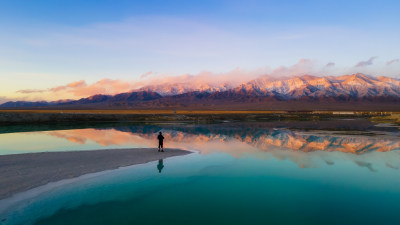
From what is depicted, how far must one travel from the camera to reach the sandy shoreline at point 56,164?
40.6ft

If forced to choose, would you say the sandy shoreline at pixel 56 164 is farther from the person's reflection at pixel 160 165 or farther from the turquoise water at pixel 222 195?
the turquoise water at pixel 222 195

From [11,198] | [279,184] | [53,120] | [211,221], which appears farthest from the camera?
[53,120]

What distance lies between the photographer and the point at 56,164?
52.4 ft

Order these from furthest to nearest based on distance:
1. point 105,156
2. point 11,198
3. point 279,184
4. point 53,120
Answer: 1. point 53,120
2. point 105,156
3. point 279,184
4. point 11,198

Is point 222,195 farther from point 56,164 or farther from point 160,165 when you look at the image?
point 56,164

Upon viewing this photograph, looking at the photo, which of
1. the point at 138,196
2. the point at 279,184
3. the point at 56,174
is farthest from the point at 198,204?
the point at 56,174

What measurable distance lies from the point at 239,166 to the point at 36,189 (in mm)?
11248

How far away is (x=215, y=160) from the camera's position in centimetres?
1902

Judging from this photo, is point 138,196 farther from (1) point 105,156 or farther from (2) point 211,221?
(1) point 105,156

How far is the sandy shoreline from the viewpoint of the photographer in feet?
40.6

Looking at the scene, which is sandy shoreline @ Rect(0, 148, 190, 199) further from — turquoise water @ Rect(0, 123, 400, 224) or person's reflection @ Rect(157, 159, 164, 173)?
turquoise water @ Rect(0, 123, 400, 224)

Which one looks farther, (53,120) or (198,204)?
(53,120)

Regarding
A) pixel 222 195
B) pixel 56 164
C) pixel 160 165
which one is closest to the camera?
pixel 222 195

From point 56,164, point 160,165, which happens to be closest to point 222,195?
point 160,165
